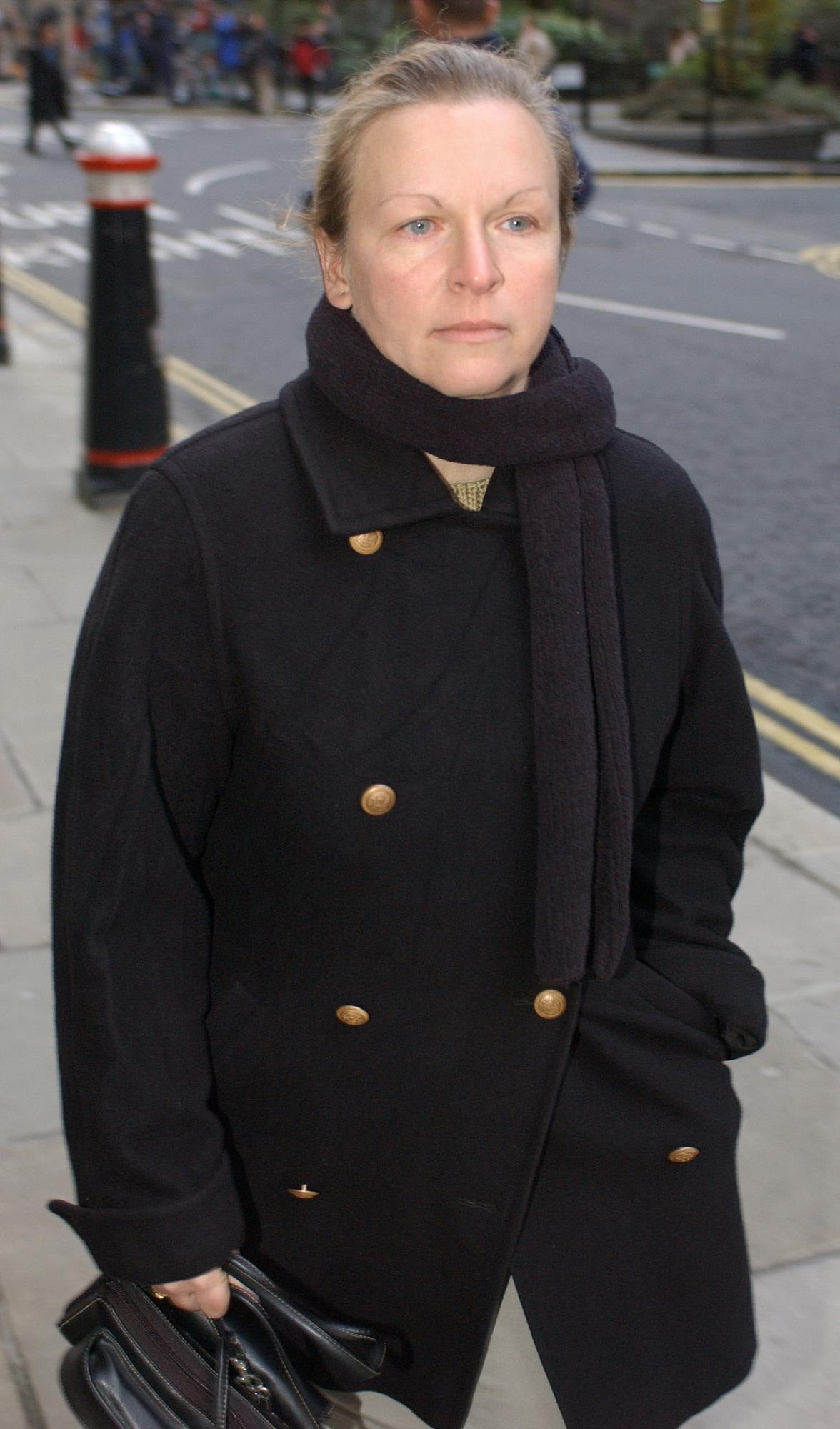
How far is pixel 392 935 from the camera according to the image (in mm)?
1813

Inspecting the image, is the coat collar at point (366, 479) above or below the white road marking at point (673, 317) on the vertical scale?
above

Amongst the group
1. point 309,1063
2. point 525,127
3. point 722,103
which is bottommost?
point 722,103

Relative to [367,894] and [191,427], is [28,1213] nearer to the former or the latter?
[367,894]

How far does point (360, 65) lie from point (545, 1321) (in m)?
1.56

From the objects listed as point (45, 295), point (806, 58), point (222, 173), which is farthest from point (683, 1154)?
point (806, 58)

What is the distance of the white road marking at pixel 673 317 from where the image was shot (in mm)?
11352

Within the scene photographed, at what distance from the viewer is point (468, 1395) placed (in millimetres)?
1992

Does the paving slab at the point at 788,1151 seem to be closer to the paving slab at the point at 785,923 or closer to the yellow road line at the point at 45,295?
the paving slab at the point at 785,923

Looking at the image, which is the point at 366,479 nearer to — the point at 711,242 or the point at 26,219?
the point at 711,242

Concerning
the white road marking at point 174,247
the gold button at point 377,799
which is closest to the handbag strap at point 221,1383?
the gold button at point 377,799

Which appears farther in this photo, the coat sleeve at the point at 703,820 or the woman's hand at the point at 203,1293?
the coat sleeve at the point at 703,820

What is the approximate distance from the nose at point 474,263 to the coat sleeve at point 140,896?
14.8 inches

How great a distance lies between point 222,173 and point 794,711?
61.4 ft

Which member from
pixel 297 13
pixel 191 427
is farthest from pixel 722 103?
pixel 191 427
